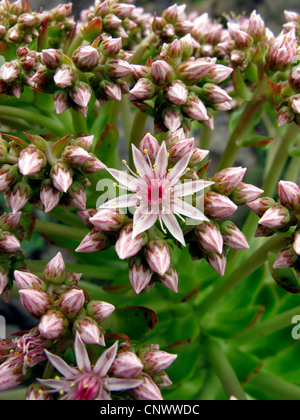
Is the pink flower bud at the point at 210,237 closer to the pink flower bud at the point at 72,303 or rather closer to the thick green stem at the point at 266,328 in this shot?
the pink flower bud at the point at 72,303

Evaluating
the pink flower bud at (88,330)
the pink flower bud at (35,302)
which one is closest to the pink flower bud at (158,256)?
the pink flower bud at (88,330)

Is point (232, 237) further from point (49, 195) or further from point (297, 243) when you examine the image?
point (49, 195)

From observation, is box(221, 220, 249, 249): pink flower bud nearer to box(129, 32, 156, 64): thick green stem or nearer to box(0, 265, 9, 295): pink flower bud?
box(0, 265, 9, 295): pink flower bud

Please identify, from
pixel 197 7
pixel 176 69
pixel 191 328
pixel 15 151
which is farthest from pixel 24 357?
pixel 197 7

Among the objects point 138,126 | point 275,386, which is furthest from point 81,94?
point 275,386

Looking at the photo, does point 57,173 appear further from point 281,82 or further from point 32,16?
point 281,82

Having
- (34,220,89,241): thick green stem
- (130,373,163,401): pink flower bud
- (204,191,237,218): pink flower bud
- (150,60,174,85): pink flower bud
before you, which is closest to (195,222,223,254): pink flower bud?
(204,191,237,218): pink flower bud
